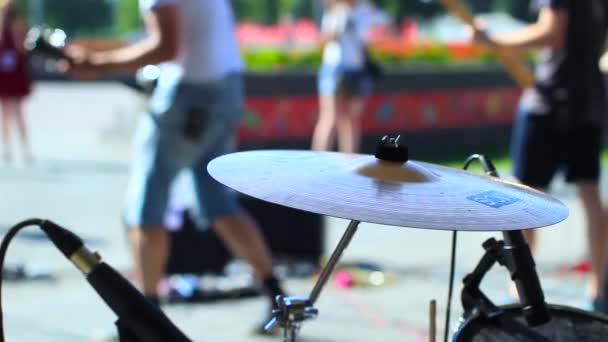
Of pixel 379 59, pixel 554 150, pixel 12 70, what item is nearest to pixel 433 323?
pixel 554 150

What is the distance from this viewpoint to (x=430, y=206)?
1.64 metres

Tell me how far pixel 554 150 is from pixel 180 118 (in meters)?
1.48

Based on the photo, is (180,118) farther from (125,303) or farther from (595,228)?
(125,303)

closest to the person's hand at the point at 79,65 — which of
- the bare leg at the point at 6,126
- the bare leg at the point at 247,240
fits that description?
the bare leg at the point at 247,240

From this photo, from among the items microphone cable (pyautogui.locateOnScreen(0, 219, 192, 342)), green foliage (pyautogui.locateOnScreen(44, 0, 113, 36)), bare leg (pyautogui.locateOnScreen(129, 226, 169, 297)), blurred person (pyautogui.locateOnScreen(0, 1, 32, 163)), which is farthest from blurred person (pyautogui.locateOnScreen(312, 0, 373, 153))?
green foliage (pyautogui.locateOnScreen(44, 0, 113, 36))

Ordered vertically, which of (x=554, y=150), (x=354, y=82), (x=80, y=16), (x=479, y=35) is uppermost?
(x=479, y=35)

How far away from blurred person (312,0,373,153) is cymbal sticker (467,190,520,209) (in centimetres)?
584

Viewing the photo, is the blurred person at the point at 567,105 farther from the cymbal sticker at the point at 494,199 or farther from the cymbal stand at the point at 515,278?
the cymbal sticker at the point at 494,199

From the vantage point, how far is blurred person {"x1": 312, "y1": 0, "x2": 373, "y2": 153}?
7.67m

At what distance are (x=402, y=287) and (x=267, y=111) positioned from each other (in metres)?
4.23

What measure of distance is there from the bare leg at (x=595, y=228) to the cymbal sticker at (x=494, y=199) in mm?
2319

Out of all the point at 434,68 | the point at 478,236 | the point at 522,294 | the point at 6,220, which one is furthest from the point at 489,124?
the point at 522,294

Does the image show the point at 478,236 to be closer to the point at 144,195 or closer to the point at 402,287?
the point at 402,287

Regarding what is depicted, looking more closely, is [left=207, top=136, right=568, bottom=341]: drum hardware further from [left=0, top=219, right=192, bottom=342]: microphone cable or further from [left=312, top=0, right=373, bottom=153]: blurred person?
[left=312, top=0, right=373, bottom=153]: blurred person
